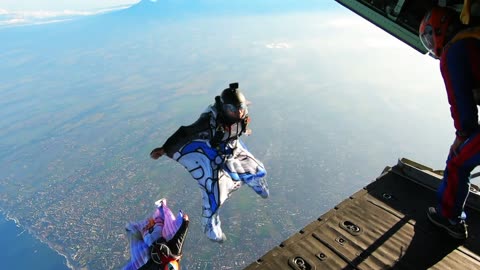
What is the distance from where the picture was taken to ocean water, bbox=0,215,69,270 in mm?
83000

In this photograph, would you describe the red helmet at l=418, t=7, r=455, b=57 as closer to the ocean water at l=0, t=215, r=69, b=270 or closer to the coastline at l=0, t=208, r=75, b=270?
the coastline at l=0, t=208, r=75, b=270

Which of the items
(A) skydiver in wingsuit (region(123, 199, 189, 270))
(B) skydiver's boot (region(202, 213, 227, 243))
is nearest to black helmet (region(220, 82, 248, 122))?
(B) skydiver's boot (region(202, 213, 227, 243))

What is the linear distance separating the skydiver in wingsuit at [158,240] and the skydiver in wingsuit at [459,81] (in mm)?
4186

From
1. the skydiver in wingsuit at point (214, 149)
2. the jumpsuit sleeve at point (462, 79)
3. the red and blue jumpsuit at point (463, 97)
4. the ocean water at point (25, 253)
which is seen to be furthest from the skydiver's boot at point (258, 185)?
the ocean water at point (25, 253)

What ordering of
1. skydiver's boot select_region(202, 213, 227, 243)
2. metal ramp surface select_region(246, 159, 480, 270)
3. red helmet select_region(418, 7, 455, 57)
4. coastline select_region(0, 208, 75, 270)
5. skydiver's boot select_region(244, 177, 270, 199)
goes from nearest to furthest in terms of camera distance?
1. red helmet select_region(418, 7, 455, 57)
2. metal ramp surface select_region(246, 159, 480, 270)
3. skydiver's boot select_region(202, 213, 227, 243)
4. skydiver's boot select_region(244, 177, 270, 199)
5. coastline select_region(0, 208, 75, 270)

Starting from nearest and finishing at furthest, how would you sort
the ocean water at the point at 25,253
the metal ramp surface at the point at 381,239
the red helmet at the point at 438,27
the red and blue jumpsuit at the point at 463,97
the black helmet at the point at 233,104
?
the red and blue jumpsuit at the point at 463,97, the red helmet at the point at 438,27, the metal ramp surface at the point at 381,239, the black helmet at the point at 233,104, the ocean water at the point at 25,253

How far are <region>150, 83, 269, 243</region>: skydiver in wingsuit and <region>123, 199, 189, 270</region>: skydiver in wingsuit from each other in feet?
1.71

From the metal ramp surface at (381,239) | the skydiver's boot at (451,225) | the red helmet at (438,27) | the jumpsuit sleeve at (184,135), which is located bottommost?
the metal ramp surface at (381,239)

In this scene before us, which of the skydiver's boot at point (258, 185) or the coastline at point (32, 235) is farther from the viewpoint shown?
the coastline at point (32, 235)

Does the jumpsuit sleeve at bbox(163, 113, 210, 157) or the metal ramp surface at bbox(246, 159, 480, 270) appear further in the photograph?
the jumpsuit sleeve at bbox(163, 113, 210, 157)

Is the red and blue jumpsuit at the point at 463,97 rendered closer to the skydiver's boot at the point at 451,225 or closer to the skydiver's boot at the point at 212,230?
the skydiver's boot at the point at 451,225

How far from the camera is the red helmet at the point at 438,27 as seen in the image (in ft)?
12.2

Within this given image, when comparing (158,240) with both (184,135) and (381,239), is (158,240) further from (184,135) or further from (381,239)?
(381,239)

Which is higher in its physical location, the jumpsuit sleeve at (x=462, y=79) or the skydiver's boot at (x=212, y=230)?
the jumpsuit sleeve at (x=462, y=79)
